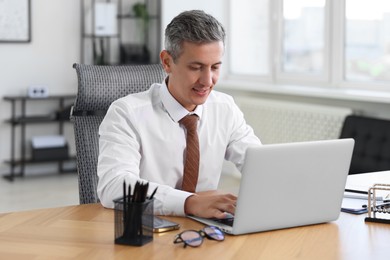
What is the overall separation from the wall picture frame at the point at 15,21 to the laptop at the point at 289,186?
4.37m

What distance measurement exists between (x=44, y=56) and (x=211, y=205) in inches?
178

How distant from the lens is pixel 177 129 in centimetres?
232

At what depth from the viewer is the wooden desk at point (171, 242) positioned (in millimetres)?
1613

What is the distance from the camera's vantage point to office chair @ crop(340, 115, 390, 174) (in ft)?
14.3

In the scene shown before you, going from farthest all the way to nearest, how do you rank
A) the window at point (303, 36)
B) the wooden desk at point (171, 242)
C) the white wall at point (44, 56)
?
the white wall at point (44, 56), the window at point (303, 36), the wooden desk at point (171, 242)

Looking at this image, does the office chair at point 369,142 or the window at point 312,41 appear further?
the window at point 312,41

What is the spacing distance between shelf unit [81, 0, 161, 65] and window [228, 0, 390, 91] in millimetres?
746

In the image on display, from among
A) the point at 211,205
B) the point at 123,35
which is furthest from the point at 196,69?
the point at 123,35

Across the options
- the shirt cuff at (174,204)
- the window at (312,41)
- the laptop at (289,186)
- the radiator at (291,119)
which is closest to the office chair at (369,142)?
the radiator at (291,119)

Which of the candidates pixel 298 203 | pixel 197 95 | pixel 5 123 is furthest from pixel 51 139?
pixel 298 203

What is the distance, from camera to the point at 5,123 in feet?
19.6

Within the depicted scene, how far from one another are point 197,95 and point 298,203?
55cm

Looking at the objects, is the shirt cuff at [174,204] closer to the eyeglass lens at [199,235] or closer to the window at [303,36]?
the eyeglass lens at [199,235]

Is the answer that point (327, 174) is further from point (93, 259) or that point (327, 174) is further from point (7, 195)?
point (7, 195)
